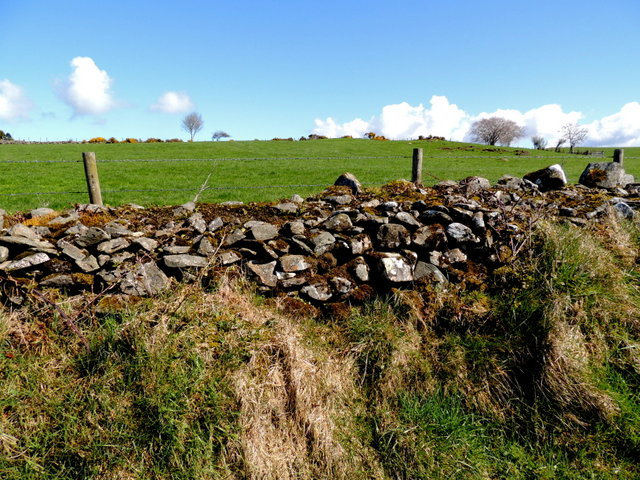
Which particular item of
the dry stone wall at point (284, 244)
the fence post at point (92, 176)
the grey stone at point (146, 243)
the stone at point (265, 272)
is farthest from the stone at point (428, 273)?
the fence post at point (92, 176)

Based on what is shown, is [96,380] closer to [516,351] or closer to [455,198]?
A: [516,351]

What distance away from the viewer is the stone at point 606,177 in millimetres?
8000

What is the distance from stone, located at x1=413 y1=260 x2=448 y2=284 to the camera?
4.32 meters

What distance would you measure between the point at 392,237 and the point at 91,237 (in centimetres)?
360

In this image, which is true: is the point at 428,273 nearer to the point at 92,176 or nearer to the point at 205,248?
the point at 205,248

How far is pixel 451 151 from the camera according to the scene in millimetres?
41219

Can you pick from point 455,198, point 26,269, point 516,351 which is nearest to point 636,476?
point 516,351

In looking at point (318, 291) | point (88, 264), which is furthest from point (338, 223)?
point (88, 264)

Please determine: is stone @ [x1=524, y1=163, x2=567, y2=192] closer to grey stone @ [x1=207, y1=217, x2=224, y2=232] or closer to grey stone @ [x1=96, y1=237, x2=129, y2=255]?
grey stone @ [x1=207, y1=217, x2=224, y2=232]

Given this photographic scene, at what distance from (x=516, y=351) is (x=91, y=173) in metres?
7.30

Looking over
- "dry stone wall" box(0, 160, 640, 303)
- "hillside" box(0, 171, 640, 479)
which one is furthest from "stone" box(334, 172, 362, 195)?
"hillside" box(0, 171, 640, 479)

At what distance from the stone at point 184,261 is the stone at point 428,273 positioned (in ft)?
8.27

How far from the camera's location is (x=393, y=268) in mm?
4250

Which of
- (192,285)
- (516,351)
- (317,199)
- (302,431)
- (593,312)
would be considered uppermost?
(317,199)
